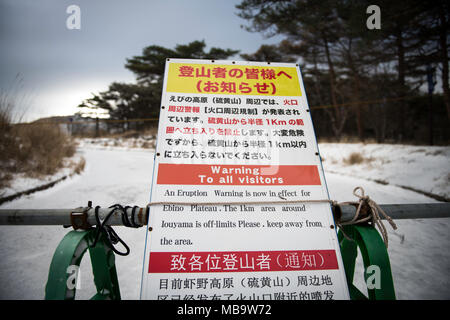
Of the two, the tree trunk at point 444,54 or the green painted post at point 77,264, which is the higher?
the tree trunk at point 444,54

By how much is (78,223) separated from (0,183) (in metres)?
4.22

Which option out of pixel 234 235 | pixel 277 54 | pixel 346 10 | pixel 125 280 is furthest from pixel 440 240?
pixel 277 54

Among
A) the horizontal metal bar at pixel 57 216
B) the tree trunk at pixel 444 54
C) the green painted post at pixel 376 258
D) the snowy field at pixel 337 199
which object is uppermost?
the tree trunk at pixel 444 54

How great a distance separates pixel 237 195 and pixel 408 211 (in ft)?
3.24

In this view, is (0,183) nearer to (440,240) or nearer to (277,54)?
(440,240)

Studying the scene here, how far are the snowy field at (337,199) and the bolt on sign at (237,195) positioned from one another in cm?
121

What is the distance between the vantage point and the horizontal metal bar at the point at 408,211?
100cm

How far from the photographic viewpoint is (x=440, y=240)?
7.93 ft

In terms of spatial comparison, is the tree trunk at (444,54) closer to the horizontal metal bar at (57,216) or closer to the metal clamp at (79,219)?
the horizontal metal bar at (57,216)

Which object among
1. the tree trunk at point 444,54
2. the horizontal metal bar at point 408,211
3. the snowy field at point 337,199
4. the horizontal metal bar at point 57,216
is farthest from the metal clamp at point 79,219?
the tree trunk at point 444,54

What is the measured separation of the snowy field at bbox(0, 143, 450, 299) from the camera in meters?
1.71

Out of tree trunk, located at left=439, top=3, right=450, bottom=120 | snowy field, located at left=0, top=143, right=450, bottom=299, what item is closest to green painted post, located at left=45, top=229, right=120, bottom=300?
snowy field, located at left=0, top=143, right=450, bottom=299

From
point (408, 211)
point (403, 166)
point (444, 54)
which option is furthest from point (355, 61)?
point (408, 211)

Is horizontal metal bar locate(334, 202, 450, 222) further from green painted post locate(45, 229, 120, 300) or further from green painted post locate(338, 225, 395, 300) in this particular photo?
green painted post locate(45, 229, 120, 300)
